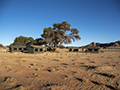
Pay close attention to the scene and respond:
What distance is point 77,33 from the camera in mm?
43312

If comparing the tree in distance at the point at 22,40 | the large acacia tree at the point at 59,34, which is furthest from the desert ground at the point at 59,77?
the tree in distance at the point at 22,40

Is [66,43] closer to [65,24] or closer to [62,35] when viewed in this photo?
[62,35]

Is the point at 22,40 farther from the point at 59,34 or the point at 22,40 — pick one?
the point at 59,34

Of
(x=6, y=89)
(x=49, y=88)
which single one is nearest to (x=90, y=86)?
(x=49, y=88)

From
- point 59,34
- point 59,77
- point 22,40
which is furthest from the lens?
point 22,40

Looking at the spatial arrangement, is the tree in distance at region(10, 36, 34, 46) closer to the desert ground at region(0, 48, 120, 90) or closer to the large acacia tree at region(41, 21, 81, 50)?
the large acacia tree at region(41, 21, 81, 50)

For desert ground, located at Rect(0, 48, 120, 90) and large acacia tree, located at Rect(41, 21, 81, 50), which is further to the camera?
large acacia tree, located at Rect(41, 21, 81, 50)

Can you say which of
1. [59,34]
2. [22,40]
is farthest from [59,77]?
[22,40]

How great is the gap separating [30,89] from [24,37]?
75.1 metres

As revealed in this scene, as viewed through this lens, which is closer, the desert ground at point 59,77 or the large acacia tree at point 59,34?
the desert ground at point 59,77

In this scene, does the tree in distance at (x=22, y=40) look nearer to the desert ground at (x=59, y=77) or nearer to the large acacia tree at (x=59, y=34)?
the large acacia tree at (x=59, y=34)

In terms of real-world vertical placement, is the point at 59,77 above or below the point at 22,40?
below

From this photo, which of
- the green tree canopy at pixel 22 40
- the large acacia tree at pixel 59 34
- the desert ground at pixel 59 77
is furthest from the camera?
the green tree canopy at pixel 22 40

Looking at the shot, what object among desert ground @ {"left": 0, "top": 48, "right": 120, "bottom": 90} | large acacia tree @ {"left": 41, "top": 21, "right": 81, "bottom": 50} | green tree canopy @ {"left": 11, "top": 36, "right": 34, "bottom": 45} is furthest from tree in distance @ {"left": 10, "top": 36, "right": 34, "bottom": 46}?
desert ground @ {"left": 0, "top": 48, "right": 120, "bottom": 90}
